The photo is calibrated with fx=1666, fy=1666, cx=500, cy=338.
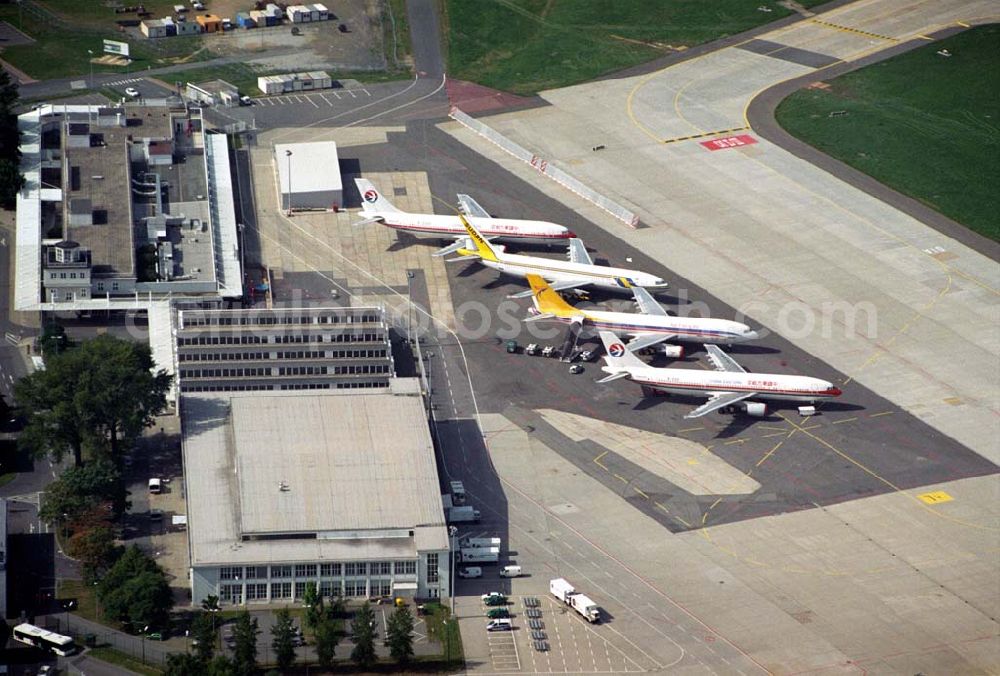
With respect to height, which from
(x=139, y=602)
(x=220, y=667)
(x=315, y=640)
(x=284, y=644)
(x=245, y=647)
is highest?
(x=139, y=602)

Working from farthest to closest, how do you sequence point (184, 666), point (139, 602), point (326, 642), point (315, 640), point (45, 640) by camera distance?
point (315, 640)
point (139, 602)
point (45, 640)
point (326, 642)
point (184, 666)

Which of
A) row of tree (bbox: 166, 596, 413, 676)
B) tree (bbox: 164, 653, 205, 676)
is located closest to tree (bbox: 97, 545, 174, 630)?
row of tree (bbox: 166, 596, 413, 676)

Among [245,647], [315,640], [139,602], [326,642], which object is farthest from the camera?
[315,640]

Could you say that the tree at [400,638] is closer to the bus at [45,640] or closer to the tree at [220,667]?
the tree at [220,667]

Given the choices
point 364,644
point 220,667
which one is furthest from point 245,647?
point 364,644

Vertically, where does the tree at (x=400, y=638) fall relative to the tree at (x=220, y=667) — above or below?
below

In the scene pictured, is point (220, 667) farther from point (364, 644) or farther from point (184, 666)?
point (364, 644)

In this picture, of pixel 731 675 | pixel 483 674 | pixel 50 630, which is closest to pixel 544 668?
pixel 483 674

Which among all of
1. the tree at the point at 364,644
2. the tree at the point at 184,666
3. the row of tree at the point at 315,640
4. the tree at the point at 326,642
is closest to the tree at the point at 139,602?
the row of tree at the point at 315,640
